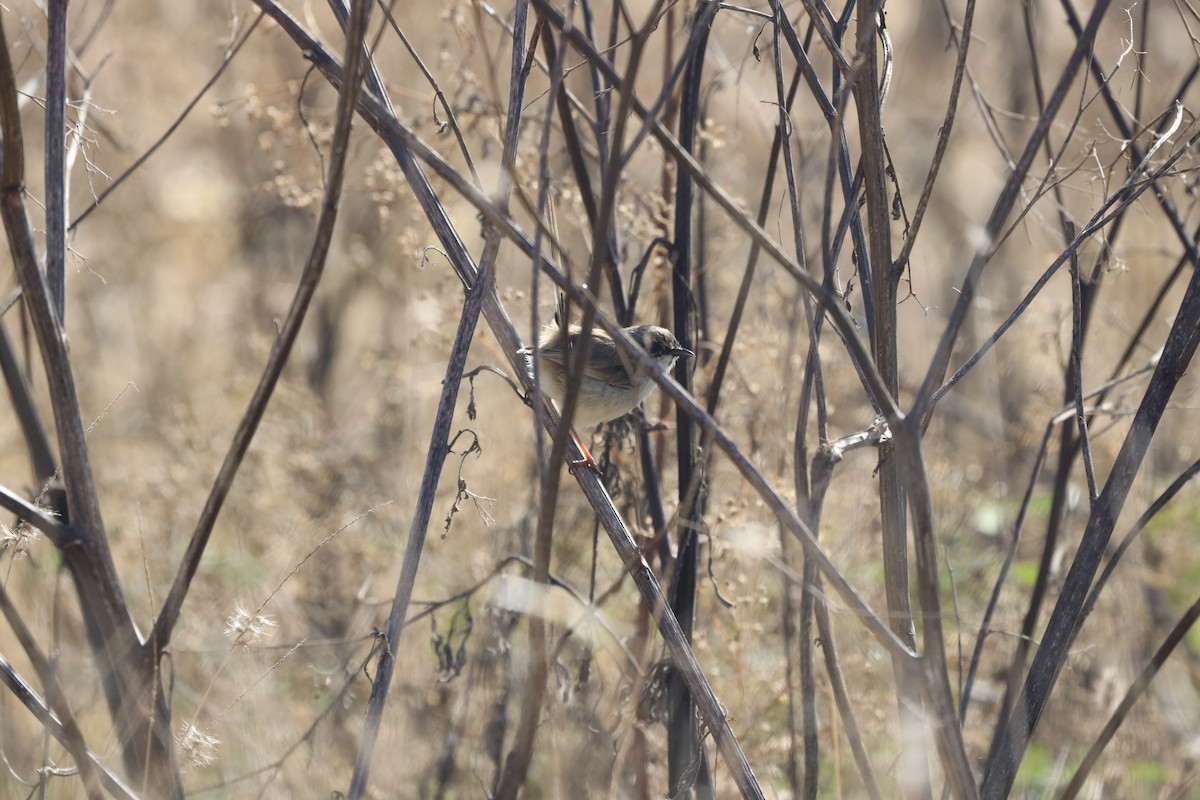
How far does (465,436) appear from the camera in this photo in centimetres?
550

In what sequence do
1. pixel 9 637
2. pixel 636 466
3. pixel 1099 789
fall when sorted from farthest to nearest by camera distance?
1. pixel 9 637
2. pixel 1099 789
3. pixel 636 466

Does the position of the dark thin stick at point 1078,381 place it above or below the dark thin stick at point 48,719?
above

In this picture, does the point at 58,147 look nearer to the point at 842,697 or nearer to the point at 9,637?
the point at 842,697

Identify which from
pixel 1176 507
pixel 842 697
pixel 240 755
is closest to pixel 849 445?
pixel 842 697

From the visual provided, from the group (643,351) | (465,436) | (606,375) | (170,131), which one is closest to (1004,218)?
(643,351)

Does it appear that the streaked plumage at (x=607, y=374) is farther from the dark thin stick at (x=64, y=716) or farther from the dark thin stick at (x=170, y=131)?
the dark thin stick at (x=64, y=716)

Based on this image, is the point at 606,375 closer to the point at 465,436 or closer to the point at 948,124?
the point at 948,124

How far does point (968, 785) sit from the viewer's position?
1632mm

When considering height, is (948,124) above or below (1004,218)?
above

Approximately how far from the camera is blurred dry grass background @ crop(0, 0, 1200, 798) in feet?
10.9

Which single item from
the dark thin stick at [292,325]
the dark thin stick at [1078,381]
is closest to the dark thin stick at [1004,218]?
the dark thin stick at [1078,381]

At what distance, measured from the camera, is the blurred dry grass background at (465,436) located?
10.9ft

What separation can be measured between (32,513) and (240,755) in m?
2.72

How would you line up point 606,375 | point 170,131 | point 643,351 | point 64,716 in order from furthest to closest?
point 606,375, point 170,131, point 64,716, point 643,351
